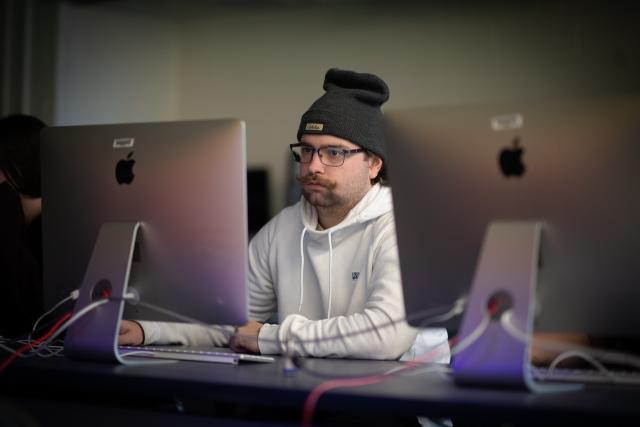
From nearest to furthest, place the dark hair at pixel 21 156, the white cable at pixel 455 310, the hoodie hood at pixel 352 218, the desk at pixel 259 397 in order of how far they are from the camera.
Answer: the desk at pixel 259 397 < the white cable at pixel 455 310 < the hoodie hood at pixel 352 218 < the dark hair at pixel 21 156

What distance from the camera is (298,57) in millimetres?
5301

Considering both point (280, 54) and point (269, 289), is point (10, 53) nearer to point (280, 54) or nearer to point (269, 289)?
point (280, 54)

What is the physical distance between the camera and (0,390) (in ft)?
5.27

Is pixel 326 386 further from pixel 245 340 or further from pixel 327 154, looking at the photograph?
pixel 327 154

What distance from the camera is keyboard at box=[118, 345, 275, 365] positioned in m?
1.64

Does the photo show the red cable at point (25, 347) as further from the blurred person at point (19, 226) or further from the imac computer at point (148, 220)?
the blurred person at point (19, 226)

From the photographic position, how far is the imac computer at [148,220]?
1.53m

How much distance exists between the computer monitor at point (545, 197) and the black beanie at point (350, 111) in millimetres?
812

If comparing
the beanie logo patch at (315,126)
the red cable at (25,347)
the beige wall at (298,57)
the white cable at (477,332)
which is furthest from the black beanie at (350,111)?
the beige wall at (298,57)

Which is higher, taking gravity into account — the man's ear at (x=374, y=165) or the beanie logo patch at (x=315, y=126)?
the beanie logo patch at (x=315, y=126)

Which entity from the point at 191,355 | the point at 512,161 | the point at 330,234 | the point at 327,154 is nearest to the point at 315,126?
the point at 327,154

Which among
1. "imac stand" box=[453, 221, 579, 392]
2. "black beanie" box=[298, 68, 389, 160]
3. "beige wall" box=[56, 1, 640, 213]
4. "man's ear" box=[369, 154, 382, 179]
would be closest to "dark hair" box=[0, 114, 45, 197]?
"black beanie" box=[298, 68, 389, 160]

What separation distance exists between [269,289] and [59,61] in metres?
3.03

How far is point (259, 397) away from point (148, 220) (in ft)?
1.64
